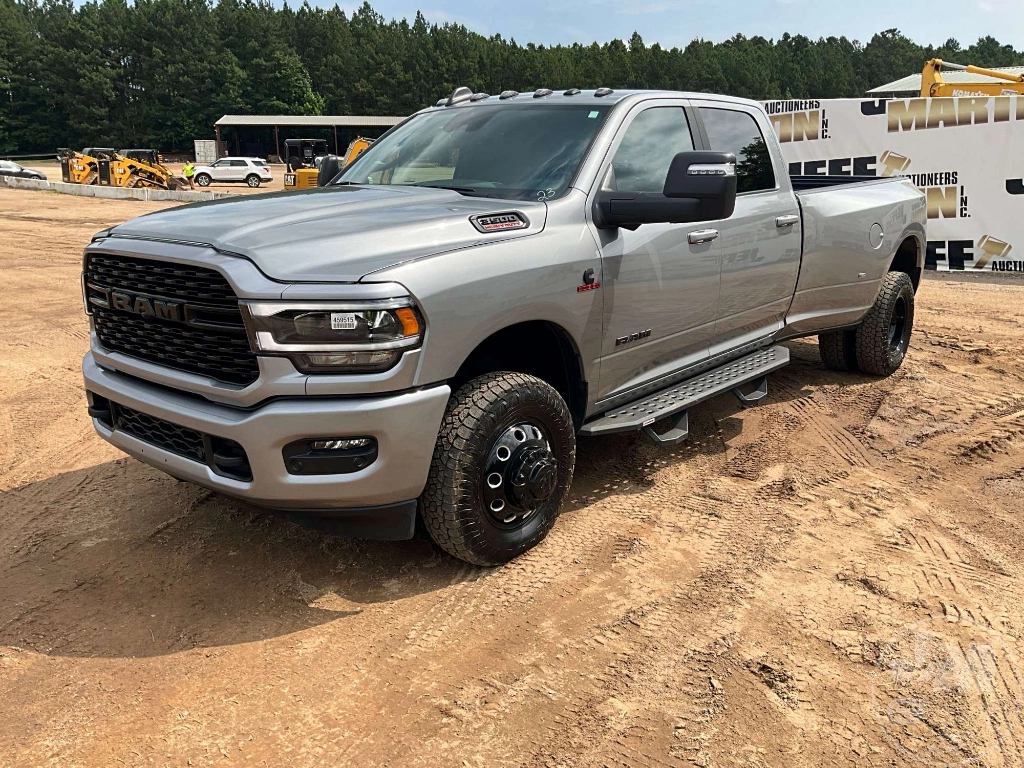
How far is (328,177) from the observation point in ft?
16.8

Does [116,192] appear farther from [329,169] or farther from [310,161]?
[329,169]

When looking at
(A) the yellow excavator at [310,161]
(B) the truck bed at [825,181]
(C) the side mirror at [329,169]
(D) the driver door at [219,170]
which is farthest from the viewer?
(D) the driver door at [219,170]

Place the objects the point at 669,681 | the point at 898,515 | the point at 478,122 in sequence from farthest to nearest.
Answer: the point at 478,122
the point at 898,515
the point at 669,681

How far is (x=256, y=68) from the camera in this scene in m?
90.4

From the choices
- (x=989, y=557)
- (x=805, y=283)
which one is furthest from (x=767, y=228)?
(x=989, y=557)

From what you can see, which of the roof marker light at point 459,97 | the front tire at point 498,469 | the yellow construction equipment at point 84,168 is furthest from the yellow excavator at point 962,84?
the yellow construction equipment at point 84,168

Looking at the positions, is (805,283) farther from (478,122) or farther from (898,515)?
(478,122)

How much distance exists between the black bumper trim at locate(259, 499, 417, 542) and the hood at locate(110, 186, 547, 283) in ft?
2.79

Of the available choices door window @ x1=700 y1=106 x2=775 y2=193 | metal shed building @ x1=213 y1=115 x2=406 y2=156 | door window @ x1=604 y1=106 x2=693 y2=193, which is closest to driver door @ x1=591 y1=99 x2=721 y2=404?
door window @ x1=604 y1=106 x2=693 y2=193

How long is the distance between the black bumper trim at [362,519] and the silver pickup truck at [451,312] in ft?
0.04

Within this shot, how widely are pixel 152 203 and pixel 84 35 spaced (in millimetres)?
70980

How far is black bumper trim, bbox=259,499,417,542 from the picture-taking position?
120 inches

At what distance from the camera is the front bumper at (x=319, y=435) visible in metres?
2.85

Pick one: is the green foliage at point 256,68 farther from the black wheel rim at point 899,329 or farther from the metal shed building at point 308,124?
the black wheel rim at point 899,329
